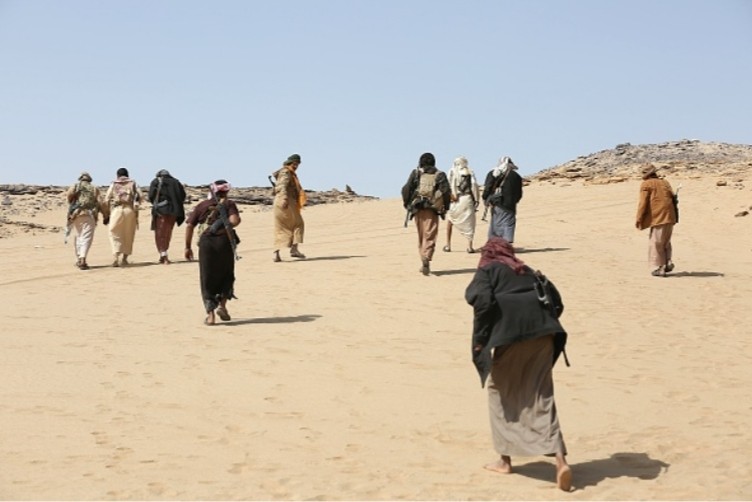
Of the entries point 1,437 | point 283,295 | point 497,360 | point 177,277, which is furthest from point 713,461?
point 177,277

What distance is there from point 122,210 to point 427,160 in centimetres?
568

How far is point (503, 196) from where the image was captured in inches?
704

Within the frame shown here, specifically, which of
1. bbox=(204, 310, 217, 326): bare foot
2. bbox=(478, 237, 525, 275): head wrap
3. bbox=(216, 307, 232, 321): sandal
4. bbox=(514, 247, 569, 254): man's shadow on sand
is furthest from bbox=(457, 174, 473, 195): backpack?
bbox=(478, 237, 525, 275): head wrap

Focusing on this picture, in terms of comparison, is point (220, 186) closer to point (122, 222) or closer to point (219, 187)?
point (219, 187)

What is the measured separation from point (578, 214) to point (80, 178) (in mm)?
13477

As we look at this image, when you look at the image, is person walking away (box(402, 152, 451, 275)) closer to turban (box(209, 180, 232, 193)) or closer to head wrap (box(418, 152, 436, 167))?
head wrap (box(418, 152, 436, 167))

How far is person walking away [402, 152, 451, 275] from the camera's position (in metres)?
17.0

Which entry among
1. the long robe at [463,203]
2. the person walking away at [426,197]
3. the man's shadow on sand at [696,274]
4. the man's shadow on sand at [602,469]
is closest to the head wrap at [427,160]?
the person walking away at [426,197]

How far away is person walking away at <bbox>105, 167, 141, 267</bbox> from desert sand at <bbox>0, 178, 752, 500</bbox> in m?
0.68

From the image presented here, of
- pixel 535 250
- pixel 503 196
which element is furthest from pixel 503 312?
pixel 535 250

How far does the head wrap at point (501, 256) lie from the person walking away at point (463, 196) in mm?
11139

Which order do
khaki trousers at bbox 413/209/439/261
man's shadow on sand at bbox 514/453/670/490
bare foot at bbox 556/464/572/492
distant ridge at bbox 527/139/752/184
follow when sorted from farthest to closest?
distant ridge at bbox 527/139/752/184 < khaki trousers at bbox 413/209/439/261 < man's shadow on sand at bbox 514/453/670/490 < bare foot at bbox 556/464/572/492

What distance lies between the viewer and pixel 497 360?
303 inches

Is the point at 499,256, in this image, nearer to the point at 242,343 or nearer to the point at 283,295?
the point at 242,343
